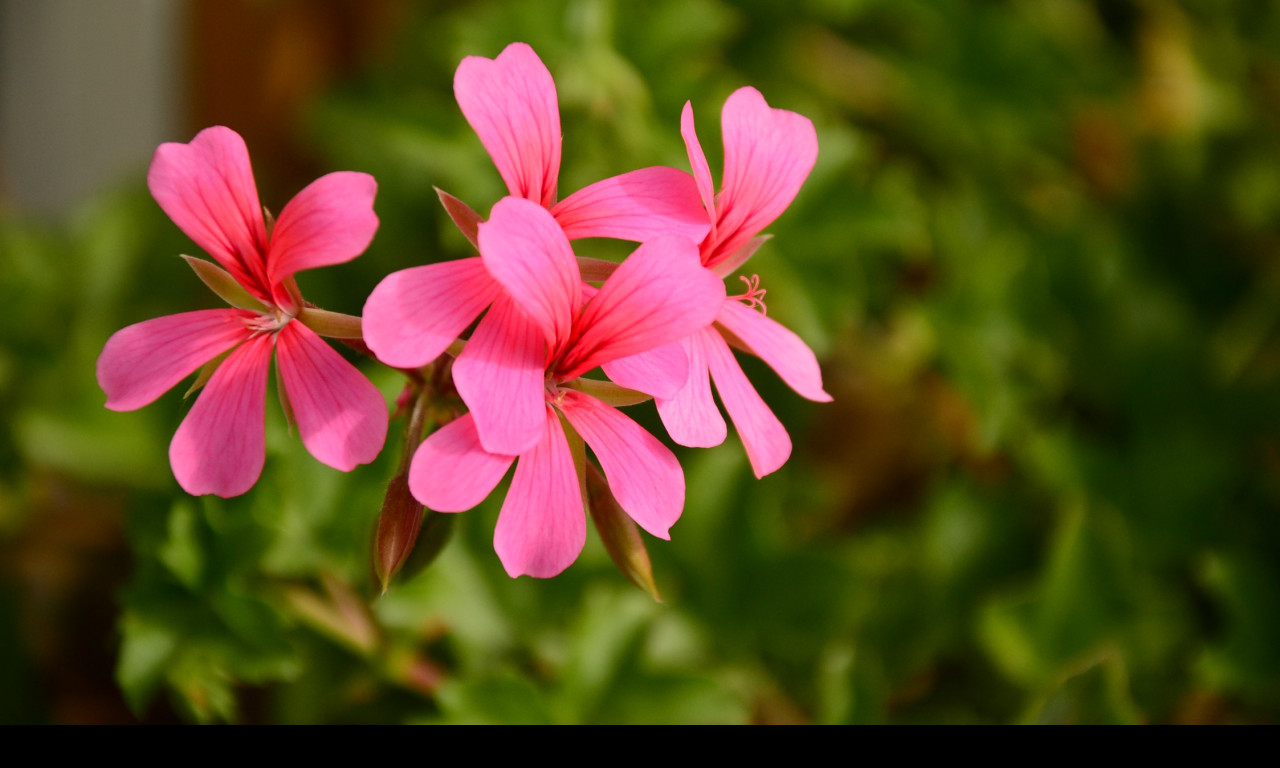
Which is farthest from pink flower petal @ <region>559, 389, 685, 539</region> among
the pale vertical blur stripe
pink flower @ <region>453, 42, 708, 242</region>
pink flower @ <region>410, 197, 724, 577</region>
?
the pale vertical blur stripe

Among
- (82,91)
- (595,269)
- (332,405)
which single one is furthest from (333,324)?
(82,91)

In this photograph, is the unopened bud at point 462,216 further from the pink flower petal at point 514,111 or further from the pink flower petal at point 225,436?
the pink flower petal at point 225,436

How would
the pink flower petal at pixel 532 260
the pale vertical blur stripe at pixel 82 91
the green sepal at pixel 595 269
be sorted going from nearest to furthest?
the pink flower petal at pixel 532 260, the green sepal at pixel 595 269, the pale vertical blur stripe at pixel 82 91

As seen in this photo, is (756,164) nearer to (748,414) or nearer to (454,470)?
(748,414)

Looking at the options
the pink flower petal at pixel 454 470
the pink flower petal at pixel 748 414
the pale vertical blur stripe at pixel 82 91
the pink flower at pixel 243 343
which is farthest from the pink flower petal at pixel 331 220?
the pale vertical blur stripe at pixel 82 91

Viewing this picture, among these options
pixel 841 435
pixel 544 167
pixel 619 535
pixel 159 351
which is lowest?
pixel 841 435

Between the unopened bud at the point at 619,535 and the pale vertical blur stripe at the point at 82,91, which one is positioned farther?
the pale vertical blur stripe at the point at 82,91

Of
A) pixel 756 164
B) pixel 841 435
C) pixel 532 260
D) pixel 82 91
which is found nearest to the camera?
pixel 532 260
